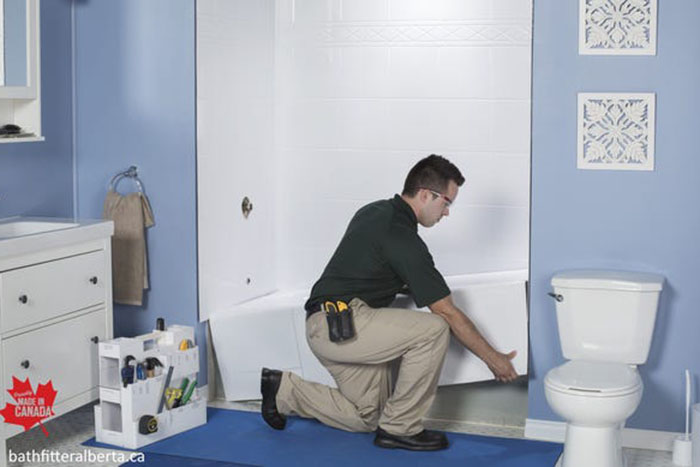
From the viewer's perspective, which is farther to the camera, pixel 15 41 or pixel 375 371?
pixel 375 371

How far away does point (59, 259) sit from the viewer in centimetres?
401

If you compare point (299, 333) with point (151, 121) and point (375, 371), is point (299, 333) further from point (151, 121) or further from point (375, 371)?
point (151, 121)

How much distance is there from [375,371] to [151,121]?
1.51 m

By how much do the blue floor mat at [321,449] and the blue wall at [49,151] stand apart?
1089mm

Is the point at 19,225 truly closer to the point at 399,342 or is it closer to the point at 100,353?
the point at 100,353

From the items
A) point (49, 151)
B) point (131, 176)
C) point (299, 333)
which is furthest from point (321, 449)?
point (49, 151)

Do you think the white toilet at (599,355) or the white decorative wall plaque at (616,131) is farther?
the white decorative wall plaque at (616,131)

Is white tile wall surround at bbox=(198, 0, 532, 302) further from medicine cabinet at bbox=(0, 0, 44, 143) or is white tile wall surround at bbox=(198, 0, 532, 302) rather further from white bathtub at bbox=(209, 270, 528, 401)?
medicine cabinet at bbox=(0, 0, 44, 143)

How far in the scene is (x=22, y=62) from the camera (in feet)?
13.6

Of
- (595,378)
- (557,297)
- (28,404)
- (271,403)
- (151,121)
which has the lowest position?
(271,403)

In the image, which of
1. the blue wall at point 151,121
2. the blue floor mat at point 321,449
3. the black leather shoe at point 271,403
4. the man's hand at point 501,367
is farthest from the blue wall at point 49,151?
the man's hand at point 501,367

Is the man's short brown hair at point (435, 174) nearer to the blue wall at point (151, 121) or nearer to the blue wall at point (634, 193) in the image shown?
the blue wall at point (634, 193)

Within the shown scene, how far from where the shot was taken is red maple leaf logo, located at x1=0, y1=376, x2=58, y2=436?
12.3ft

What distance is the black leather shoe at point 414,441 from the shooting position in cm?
410
